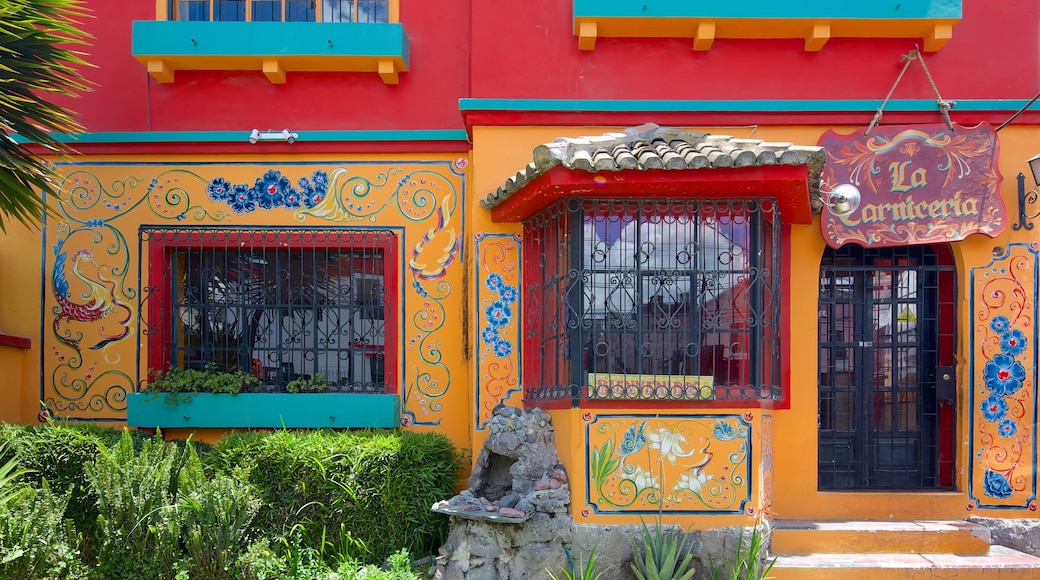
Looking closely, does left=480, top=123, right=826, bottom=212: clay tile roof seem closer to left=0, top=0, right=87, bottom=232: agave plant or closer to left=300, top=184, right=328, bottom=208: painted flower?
left=300, top=184, right=328, bottom=208: painted flower

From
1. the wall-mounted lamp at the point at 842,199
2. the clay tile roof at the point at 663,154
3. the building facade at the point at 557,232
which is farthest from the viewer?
the wall-mounted lamp at the point at 842,199

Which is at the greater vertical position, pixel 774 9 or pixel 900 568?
pixel 774 9

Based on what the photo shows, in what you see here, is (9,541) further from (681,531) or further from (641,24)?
(641,24)

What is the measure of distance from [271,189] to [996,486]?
652 centimetres

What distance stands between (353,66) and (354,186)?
1.04 m

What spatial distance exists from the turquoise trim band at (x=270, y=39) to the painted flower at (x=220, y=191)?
1091mm

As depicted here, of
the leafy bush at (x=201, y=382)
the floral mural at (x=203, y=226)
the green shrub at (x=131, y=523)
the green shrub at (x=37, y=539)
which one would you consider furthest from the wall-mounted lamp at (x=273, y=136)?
the green shrub at (x=37, y=539)

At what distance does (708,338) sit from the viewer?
6.61 metres

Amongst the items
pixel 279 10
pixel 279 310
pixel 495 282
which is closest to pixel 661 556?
pixel 495 282

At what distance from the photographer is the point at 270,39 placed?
7.52 metres

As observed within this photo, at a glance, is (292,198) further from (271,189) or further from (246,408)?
(246,408)

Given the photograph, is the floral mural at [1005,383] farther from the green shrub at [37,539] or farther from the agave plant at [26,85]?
the agave plant at [26,85]

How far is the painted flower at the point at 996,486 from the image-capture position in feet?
23.3

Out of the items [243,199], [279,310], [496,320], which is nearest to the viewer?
[496,320]
